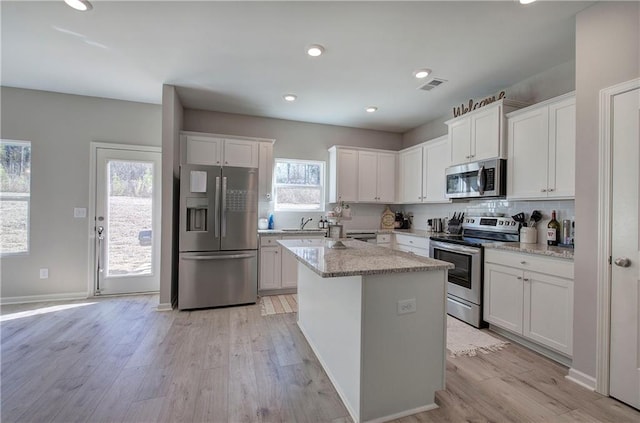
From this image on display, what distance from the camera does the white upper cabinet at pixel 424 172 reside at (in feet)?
13.3

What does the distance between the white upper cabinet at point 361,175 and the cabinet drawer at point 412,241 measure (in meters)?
0.81

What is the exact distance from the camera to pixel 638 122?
179 centimetres

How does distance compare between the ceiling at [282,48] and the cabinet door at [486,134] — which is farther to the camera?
the cabinet door at [486,134]

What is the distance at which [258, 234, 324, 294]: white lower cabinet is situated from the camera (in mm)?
4102

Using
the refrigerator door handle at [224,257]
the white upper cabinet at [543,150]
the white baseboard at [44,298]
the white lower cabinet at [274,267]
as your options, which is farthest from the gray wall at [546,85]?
the white baseboard at [44,298]

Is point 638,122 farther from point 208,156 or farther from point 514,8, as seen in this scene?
point 208,156

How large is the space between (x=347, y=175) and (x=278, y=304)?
228 centimetres

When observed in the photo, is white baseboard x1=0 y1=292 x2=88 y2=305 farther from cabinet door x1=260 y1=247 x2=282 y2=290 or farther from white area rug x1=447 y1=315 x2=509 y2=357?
white area rug x1=447 y1=315 x2=509 y2=357

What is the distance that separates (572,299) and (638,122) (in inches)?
51.0

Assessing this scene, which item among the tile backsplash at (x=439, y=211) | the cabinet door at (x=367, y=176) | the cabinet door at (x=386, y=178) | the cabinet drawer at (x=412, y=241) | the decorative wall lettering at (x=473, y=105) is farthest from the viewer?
the cabinet door at (x=386, y=178)

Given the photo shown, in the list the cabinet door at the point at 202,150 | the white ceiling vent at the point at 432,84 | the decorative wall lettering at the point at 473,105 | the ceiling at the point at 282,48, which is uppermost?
the white ceiling vent at the point at 432,84

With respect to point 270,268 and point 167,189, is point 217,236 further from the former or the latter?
point 270,268

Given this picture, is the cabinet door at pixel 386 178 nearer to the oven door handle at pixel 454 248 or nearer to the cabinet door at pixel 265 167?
the oven door handle at pixel 454 248

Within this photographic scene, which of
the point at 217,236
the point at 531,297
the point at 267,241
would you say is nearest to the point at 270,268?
the point at 267,241
